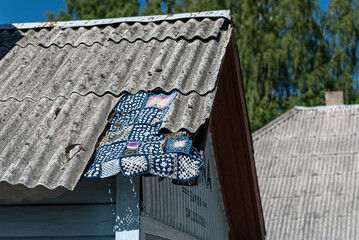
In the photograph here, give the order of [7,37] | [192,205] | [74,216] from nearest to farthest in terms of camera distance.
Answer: [74,216] → [7,37] → [192,205]

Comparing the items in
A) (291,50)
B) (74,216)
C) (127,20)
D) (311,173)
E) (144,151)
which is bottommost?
(74,216)

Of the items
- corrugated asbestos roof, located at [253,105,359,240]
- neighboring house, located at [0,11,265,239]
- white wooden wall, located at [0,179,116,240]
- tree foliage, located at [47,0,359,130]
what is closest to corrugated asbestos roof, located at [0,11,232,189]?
neighboring house, located at [0,11,265,239]

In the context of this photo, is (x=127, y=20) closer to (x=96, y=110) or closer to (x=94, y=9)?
(x=96, y=110)

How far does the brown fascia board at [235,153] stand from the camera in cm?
618

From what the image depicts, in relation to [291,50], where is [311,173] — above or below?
below

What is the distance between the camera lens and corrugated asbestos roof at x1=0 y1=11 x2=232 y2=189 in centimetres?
408

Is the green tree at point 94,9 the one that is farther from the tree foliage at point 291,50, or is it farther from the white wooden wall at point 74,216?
the white wooden wall at point 74,216

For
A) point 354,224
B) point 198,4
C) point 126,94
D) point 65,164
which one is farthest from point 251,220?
point 198,4

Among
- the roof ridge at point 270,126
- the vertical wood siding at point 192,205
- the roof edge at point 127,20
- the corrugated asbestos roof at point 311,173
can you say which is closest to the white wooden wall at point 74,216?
the vertical wood siding at point 192,205

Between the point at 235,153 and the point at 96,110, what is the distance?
2.71 meters

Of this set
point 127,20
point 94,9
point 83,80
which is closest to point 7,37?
point 127,20

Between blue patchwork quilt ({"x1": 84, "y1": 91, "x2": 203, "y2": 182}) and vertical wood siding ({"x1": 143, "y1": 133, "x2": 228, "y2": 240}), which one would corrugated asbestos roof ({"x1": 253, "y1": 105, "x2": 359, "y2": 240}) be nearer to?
vertical wood siding ({"x1": 143, "y1": 133, "x2": 228, "y2": 240})

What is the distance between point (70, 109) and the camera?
4.55 meters

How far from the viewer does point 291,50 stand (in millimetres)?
30375
